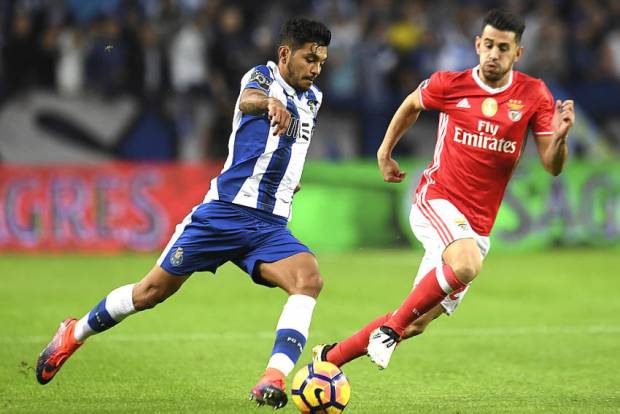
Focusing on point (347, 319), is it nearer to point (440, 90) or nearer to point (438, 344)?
point (438, 344)

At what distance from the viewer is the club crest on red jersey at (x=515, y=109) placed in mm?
6941

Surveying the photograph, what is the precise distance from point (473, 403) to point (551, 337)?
305 cm

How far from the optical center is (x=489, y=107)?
7.00 meters

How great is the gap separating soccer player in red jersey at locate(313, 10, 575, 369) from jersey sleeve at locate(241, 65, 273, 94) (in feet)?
3.61

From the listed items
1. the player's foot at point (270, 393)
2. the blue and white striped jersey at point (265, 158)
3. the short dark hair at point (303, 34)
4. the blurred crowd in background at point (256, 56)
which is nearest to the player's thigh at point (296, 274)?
the blue and white striped jersey at point (265, 158)

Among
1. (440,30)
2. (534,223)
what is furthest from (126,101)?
(534,223)

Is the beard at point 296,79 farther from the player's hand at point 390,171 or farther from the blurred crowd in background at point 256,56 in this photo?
the blurred crowd in background at point 256,56

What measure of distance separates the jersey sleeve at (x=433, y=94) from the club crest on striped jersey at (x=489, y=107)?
280mm

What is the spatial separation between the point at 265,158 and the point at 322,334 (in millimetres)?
3245

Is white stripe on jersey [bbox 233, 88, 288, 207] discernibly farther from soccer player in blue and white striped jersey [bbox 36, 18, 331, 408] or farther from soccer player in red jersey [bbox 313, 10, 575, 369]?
soccer player in red jersey [bbox 313, 10, 575, 369]

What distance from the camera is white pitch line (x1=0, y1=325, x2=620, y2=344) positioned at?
29.9 ft

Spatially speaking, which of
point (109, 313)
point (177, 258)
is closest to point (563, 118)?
point (177, 258)

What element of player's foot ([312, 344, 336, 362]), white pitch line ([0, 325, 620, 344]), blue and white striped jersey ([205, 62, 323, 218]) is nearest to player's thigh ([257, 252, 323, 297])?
blue and white striped jersey ([205, 62, 323, 218])

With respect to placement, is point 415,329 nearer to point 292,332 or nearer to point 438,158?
point 438,158
